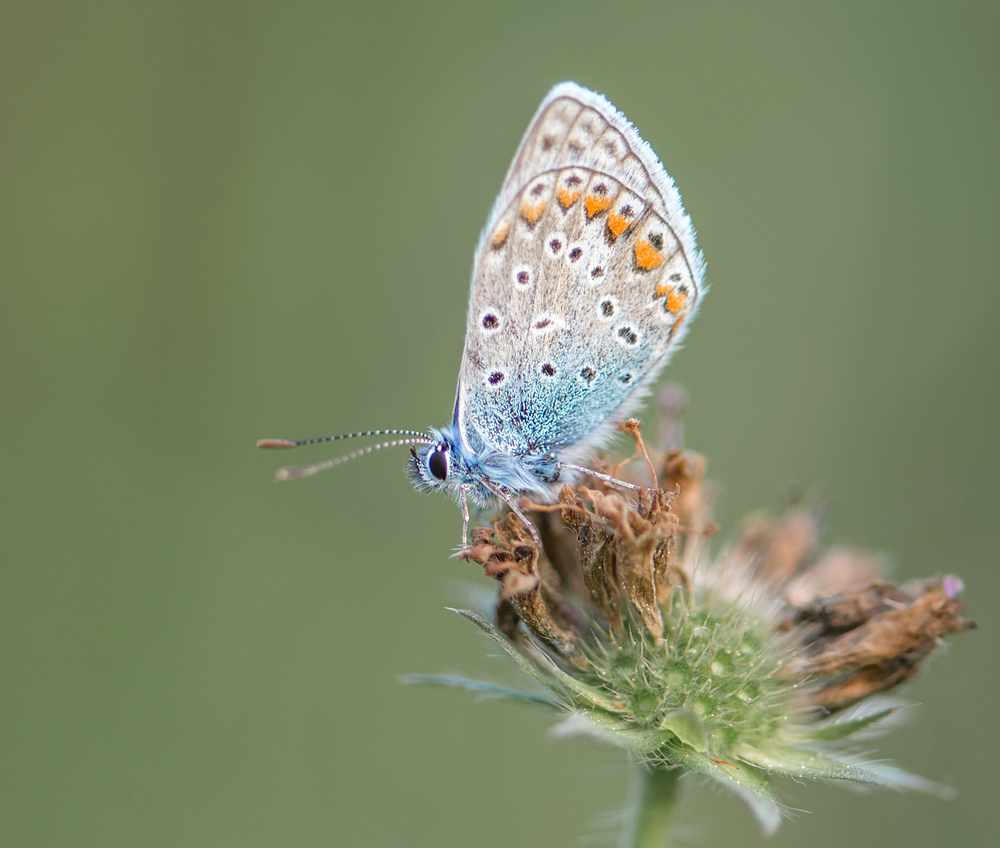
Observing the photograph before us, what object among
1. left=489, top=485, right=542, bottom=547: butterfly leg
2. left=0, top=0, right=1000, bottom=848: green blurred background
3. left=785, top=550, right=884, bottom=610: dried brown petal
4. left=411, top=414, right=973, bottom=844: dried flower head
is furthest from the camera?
left=0, top=0, right=1000, bottom=848: green blurred background

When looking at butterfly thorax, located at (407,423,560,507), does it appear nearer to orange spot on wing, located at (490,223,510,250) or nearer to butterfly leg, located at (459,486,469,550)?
butterfly leg, located at (459,486,469,550)

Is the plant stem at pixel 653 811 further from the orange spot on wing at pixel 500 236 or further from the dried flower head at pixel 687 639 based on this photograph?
the orange spot on wing at pixel 500 236

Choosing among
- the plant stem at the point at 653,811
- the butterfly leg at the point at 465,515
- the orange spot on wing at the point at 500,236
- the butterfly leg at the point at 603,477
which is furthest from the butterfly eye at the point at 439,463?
the plant stem at the point at 653,811

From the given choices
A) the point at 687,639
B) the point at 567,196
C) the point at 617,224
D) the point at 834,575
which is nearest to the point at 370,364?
the point at 567,196

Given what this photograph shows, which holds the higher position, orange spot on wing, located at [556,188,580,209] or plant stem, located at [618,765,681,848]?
orange spot on wing, located at [556,188,580,209]

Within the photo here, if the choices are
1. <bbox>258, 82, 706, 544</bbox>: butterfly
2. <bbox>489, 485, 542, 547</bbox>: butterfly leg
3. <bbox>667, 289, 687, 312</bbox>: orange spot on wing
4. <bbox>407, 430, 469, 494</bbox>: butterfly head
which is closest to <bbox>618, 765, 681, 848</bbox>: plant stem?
<bbox>489, 485, 542, 547</bbox>: butterfly leg

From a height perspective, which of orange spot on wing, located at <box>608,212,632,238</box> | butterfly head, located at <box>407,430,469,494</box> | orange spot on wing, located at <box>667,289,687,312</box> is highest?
orange spot on wing, located at <box>608,212,632,238</box>

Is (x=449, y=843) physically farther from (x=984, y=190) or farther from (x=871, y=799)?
(x=984, y=190)
